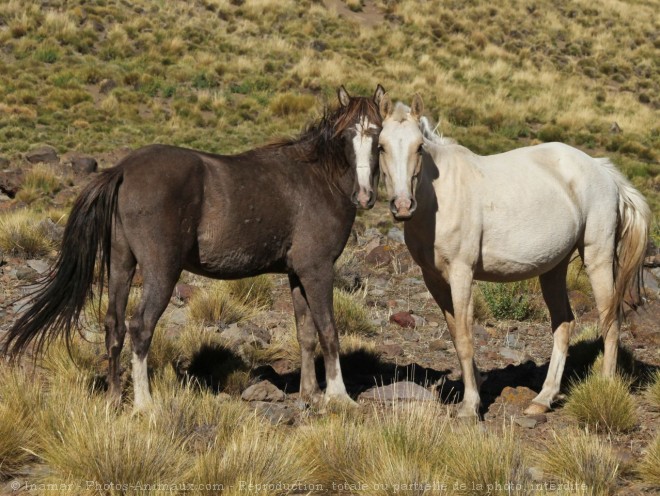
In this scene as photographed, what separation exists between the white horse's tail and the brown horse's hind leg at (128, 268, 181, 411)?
13.5ft

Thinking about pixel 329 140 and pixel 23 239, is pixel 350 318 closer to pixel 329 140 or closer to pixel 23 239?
pixel 329 140

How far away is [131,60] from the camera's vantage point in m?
Result: 26.6

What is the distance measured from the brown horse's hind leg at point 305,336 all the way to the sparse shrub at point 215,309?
220 centimetres

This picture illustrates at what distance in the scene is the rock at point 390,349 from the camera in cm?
859

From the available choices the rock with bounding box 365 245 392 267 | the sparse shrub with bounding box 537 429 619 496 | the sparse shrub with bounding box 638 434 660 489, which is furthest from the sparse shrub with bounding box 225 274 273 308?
the sparse shrub with bounding box 638 434 660 489

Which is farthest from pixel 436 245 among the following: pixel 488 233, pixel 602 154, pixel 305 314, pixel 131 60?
pixel 131 60

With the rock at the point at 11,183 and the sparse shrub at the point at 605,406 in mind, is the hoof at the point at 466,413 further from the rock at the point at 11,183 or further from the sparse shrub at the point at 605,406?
the rock at the point at 11,183

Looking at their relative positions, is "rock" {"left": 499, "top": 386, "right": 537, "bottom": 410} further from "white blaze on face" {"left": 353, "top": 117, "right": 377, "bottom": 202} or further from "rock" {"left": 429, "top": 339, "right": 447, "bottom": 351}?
"white blaze on face" {"left": 353, "top": 117, "right": 377, "bottom": 202}

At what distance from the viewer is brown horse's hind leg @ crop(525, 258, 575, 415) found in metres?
7.10

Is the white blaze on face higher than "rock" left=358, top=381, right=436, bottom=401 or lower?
higher

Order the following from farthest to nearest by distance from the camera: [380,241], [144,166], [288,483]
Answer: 1. [380,241]
2. [144,166]
3. [288,483]

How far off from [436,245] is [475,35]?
33.4 meters

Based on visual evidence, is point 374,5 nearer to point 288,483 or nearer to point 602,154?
point 602,154

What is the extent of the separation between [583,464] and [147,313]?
10.7 ft
